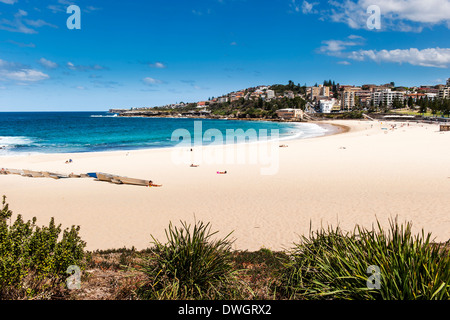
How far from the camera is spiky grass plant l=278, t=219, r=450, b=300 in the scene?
3248 mm

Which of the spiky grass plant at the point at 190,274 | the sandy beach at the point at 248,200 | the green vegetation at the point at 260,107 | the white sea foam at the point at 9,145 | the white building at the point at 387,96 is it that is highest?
the white building at the point at 387,96

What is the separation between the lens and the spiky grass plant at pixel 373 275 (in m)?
3.25

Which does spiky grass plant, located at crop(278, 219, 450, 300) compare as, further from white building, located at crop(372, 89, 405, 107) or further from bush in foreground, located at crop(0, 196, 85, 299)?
white building, located at crop(372, 89, 405, 107)

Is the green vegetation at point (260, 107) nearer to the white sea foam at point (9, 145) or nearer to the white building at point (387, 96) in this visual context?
the white building at point (387, 96)

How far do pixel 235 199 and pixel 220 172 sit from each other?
208 inches

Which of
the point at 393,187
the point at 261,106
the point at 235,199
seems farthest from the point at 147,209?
the point at 261,106

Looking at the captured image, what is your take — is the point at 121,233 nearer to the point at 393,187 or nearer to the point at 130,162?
the point at 393,187

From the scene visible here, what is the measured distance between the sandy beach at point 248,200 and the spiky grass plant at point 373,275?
1.93m

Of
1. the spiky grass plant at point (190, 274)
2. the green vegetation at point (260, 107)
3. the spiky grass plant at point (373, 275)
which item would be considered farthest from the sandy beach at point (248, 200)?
A: the green vegetation at point (260, 107)

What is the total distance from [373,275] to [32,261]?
436 centimetres

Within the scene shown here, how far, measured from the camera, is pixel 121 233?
905 cm

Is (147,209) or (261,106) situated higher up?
(261,106)

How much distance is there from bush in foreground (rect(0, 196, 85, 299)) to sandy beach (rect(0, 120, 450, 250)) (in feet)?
11.4
